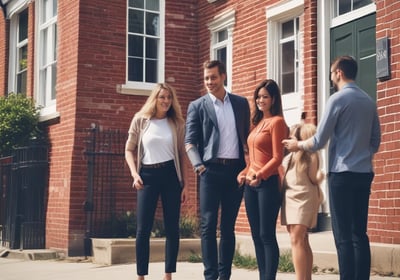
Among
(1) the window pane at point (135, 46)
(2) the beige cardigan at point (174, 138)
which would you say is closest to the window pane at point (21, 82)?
(1) the window pane at point (135, 46)

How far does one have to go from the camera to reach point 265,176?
5949 mm

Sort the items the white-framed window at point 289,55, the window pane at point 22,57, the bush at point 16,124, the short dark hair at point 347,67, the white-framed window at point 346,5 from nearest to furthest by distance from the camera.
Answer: the short dark hair at point 347,67, the white-framed window at point 346,5, the white-framed window at point 289,55, the bush at point 16,124, the window pane at point 22,57

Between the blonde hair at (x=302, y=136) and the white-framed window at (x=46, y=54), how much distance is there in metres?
7.92

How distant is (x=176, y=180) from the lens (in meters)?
6.74

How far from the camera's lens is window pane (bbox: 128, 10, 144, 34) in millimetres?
12734

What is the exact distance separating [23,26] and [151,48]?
437cm

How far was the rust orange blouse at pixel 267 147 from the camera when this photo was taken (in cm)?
600

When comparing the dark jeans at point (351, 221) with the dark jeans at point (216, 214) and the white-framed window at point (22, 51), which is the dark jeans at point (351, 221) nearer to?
the dark jeans at point (216, 214)

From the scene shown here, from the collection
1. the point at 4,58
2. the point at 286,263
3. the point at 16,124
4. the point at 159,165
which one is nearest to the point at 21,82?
the point at 4,58

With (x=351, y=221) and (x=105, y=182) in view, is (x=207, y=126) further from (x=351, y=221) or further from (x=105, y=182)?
(x=105, y=182)

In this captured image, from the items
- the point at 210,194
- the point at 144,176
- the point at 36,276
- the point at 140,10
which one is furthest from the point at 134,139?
the point at 140,10

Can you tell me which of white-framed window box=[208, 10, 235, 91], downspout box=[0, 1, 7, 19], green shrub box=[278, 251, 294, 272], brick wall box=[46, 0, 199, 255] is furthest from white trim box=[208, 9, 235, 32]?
downspout box=[0, 1, 7, 19]

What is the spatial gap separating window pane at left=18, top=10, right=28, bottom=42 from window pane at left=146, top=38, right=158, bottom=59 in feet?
13.0

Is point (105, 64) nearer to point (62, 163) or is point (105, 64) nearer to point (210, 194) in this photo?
point (62, 163)
